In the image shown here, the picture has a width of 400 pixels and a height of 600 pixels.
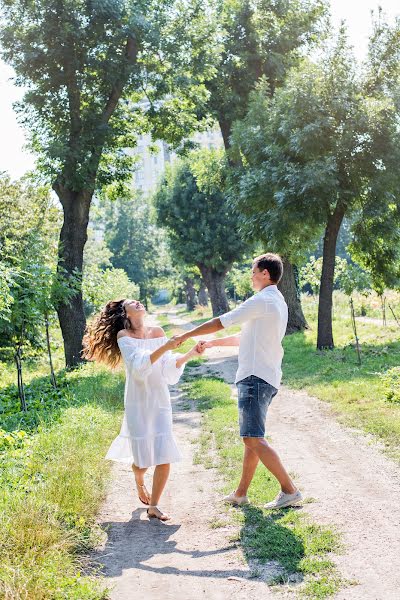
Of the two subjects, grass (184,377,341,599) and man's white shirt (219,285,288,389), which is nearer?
grass (184,377,341,599)

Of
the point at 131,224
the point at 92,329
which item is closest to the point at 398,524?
the point at 92,329

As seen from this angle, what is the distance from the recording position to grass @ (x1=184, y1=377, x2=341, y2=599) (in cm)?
459

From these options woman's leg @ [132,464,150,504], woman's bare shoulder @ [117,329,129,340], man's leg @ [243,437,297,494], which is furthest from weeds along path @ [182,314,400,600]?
woman's bare shoulder @ [117,329,129,340]

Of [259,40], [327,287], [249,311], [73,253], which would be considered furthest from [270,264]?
[259,40]

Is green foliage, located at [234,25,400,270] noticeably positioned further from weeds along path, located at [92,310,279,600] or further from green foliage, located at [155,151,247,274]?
green foliage, located at [155,151,247,274]

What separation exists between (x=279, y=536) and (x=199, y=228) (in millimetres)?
34475

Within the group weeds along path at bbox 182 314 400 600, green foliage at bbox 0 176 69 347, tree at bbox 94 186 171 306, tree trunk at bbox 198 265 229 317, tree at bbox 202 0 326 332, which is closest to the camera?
weeds along path at bbox 182 314 400 600

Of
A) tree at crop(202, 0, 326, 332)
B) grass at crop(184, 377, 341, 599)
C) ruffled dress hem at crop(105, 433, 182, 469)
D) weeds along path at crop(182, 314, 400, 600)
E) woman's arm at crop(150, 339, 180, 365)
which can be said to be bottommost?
weeds along path at crop(182, 314, 400, 600)

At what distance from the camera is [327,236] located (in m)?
19.0

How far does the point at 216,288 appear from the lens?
40906mm

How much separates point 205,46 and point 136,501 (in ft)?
55.5

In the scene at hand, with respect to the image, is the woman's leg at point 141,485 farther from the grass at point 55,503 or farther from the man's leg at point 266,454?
the man's leg at point 266,454

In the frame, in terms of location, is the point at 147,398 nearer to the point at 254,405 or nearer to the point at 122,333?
the point at 122,333

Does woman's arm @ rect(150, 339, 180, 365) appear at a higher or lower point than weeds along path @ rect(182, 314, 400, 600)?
higher
